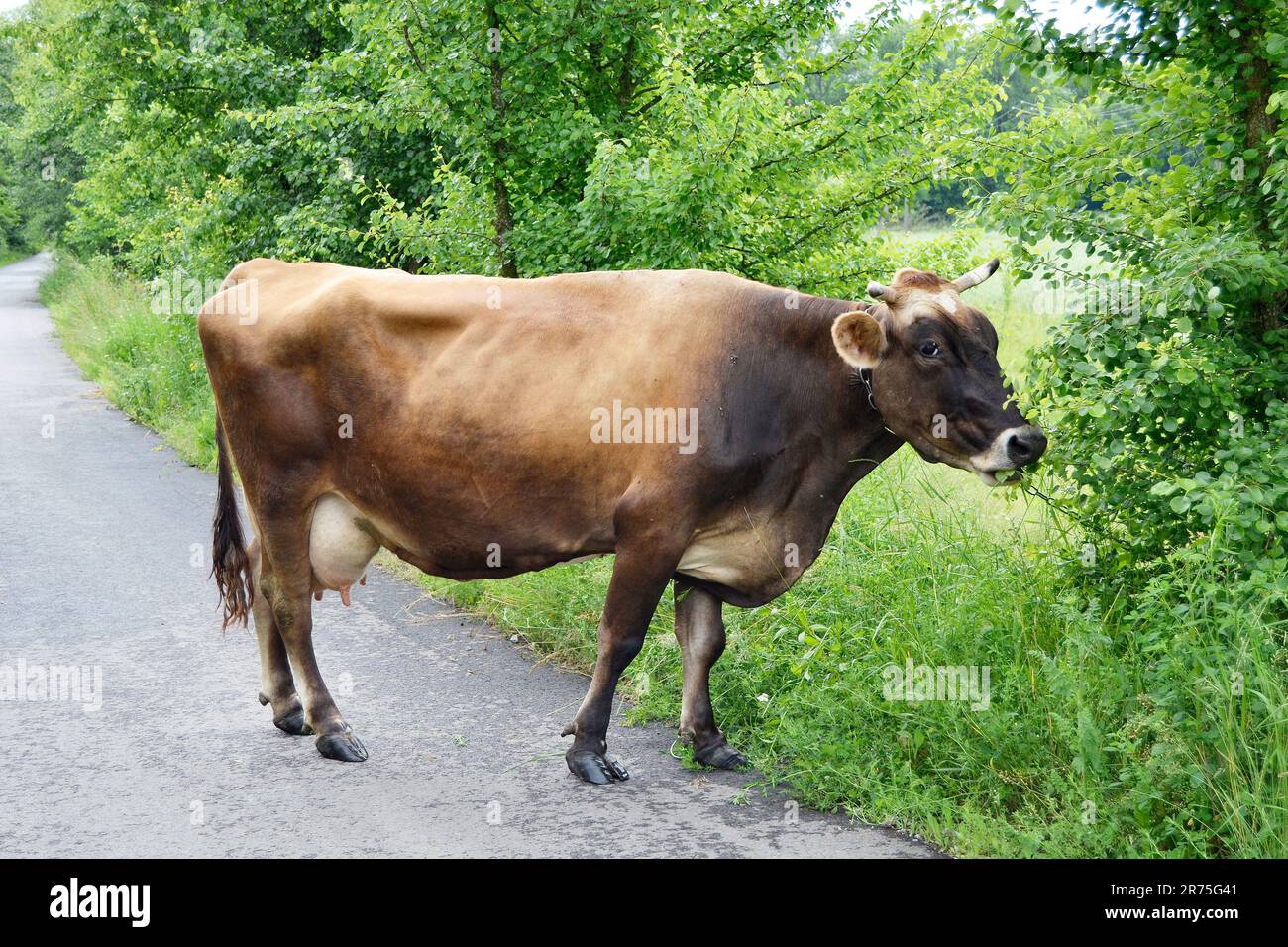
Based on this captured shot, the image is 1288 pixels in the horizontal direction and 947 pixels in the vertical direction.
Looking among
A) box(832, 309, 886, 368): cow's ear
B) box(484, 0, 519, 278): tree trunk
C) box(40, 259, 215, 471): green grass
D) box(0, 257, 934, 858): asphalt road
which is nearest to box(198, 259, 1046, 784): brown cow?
box(832, 309, 886, 368): cow's ear

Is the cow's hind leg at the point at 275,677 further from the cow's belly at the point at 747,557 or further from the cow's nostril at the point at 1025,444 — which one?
the cow's nostril at the point at 1025,444

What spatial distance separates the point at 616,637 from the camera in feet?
17.5

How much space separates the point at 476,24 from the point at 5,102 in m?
58.0

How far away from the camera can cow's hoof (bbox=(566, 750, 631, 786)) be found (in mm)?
5297

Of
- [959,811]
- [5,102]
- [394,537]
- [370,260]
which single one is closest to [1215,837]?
[959,811]

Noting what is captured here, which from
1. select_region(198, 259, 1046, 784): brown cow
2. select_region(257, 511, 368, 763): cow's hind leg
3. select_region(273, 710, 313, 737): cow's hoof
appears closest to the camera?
select_region(198, 259, 1046, 784): brown cow

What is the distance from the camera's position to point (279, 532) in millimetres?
5770

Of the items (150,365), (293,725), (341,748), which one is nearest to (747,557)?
(341,748)

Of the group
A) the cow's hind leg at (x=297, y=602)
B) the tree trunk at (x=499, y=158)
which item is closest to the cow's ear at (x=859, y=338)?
the cow's hind leg at (x=297, y=602)

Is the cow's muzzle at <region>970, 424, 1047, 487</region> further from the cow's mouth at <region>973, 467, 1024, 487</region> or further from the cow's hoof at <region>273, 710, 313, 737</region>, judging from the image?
the cow's hoof at <region>273, 710, 313, 737</region>

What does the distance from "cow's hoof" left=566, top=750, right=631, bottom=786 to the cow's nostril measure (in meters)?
1.98

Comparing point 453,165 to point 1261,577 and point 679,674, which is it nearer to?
point 679,674

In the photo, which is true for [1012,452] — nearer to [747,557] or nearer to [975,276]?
[975,276]

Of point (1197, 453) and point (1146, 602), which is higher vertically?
point (1197, 453)
